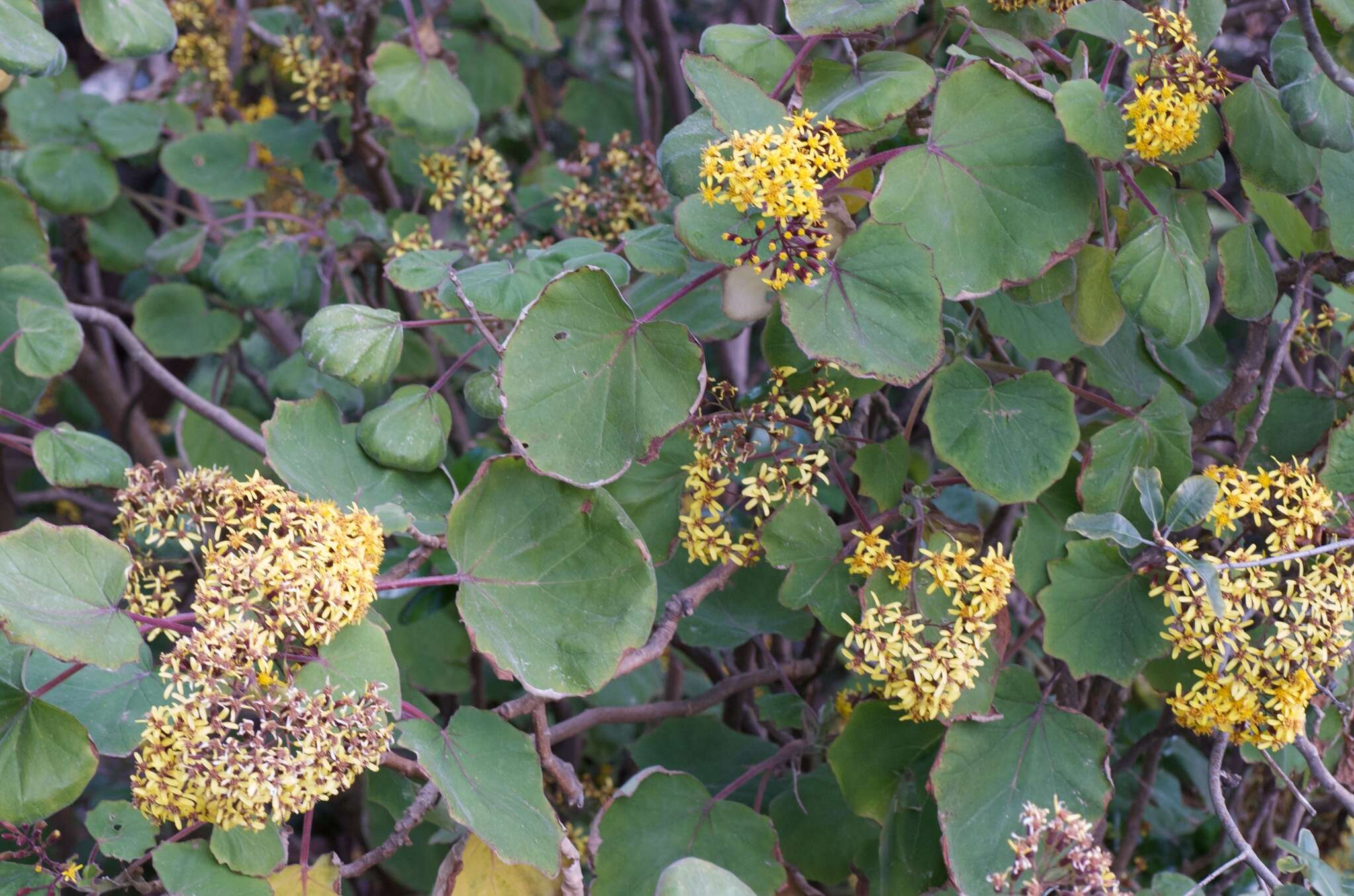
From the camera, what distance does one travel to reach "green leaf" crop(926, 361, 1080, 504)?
91 centimetres

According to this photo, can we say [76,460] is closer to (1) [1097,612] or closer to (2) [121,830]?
(2) [121,830]

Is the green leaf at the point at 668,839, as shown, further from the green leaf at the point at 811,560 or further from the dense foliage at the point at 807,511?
the green leaf at the point at 811,560

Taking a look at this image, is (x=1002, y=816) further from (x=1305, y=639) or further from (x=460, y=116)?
(x=460, y=116)

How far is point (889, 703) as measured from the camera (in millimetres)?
994

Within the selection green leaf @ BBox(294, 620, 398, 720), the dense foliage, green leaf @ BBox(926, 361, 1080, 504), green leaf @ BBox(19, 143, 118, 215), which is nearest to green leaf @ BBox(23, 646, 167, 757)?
the dense foliage

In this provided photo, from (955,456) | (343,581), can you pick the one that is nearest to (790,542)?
(955,456)

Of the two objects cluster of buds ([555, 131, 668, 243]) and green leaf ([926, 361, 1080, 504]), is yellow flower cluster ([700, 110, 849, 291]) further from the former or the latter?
cluster of buds ([555, 131, 668, 243])

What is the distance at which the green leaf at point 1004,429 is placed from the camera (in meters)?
0.91

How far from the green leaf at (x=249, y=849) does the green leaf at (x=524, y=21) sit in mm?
1047

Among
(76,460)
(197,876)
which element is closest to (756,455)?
(197,876)

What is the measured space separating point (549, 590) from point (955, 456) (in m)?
0.35

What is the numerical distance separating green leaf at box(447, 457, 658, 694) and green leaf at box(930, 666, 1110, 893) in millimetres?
282

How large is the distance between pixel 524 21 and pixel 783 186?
910 mm

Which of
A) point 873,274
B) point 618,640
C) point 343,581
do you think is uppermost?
point 873,274
